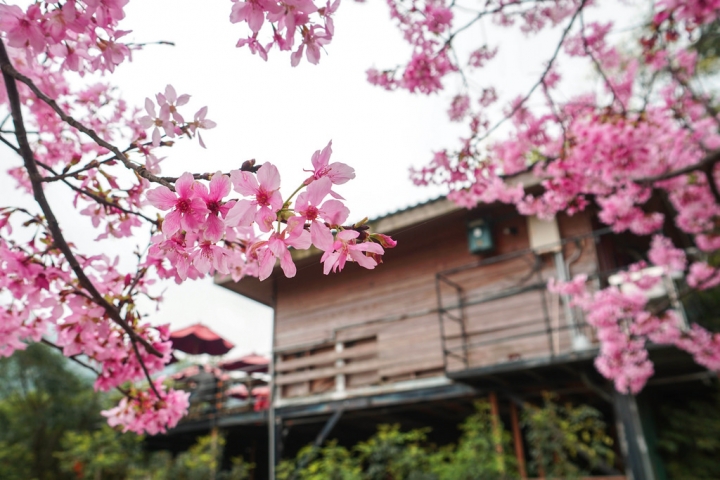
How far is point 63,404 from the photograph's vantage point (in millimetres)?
10625

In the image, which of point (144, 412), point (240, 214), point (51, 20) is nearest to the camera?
point (240, 214)

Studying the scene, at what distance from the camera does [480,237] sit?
6297mm

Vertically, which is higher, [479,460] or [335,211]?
[335,211]

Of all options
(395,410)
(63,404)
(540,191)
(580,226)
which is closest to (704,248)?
(580,226)

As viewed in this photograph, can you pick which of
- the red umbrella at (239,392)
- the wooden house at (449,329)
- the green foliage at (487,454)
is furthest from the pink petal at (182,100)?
the red umbrella at (239,392)

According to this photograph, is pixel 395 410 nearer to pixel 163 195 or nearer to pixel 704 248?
pixel 704 248

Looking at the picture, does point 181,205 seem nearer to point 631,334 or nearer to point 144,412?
point 144,412

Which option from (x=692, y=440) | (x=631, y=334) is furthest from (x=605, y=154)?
(x=692, y=440)

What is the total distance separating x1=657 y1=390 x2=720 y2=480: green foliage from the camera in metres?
6.37

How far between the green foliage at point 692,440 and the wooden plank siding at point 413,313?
2443 millimetres

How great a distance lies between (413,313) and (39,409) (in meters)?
8.77

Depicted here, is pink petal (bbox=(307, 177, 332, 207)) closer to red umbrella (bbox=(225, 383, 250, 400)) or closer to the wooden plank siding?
the wooden plank siding

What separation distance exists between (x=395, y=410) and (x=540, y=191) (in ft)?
10.9

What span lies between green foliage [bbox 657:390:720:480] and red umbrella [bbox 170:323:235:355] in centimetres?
692
